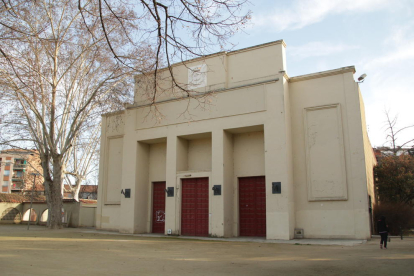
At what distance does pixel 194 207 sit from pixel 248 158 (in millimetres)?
4068

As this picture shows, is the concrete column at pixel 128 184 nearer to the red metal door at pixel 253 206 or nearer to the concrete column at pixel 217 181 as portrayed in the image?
the concrete column at pixel 217 181

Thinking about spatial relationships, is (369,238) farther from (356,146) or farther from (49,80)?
(49,80)

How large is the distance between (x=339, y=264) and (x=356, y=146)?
29.9 ft

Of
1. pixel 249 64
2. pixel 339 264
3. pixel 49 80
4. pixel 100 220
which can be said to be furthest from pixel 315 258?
pixel 49 80

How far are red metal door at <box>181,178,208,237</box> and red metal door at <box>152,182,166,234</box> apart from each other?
2.19 m

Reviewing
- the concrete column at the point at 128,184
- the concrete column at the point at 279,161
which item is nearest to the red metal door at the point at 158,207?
the concrete column at the point at 128,184

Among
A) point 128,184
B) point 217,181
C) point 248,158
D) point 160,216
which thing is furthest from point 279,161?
point 128,184

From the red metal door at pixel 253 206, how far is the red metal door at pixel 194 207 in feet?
6.53

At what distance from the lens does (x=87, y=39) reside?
20891 mm

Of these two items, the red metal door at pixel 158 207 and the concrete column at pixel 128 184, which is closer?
the concrete column at pixel 128 184

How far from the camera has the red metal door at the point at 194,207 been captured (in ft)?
63.4

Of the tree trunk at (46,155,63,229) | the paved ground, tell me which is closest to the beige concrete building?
the tree trunk at (46,155,63,229)

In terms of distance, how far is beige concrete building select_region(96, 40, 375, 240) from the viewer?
54.6 feet

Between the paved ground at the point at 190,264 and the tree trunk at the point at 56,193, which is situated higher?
the tree trunk at the point at 56,193
